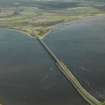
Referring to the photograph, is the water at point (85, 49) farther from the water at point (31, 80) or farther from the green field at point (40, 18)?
the green field at point (40, 18)

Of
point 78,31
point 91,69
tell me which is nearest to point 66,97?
point 91,69

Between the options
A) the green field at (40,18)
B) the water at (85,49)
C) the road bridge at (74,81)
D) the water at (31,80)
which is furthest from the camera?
the green field at (40,18)

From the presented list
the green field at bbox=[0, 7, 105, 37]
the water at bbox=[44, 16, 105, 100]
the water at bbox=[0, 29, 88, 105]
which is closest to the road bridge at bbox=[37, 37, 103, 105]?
the water at bbox=[0, 29, 88, 105]

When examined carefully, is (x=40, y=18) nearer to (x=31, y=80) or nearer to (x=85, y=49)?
(x=85, y=49)

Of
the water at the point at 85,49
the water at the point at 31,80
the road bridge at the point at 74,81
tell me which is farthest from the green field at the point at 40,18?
the road bridge at the point at 74,81

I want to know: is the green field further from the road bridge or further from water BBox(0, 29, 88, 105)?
the road bridge

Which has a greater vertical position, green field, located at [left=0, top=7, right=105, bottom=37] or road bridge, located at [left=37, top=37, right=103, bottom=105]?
road bridge, located at [left=37, top=37, right=103, bottom=105]

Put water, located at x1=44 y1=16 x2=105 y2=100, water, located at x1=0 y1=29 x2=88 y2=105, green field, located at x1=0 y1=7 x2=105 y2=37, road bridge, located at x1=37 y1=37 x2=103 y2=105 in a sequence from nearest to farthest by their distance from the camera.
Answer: road bridge, located at x1=37 y1=37 x2=103 y2=105
water, located at x1=0 y1=29 x2=88 y2=105
water, located at x1=44 y1=16 x2=105 y2=100
green field, located at x1=0 y1=7 x2=105 y2=37
